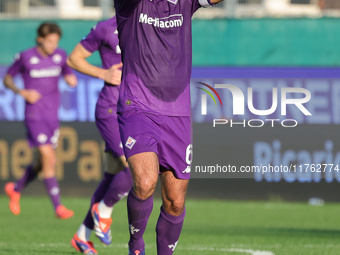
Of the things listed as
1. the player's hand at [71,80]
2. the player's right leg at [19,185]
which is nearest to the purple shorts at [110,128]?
the player's hand at [71,80]

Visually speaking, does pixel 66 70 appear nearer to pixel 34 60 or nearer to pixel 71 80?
pixel 34 60

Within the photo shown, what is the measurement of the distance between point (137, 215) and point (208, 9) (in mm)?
8657

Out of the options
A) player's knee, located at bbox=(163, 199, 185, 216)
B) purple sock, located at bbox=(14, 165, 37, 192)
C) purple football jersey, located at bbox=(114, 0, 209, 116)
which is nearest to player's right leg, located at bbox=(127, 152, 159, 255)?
player's knee, located at bbox=(163, 199, 185, 216)

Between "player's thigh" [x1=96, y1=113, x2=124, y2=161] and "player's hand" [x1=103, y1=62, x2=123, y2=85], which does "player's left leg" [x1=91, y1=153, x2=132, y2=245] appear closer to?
"player's thigh" [x1=96, y1=113, x2=124, y2=161]

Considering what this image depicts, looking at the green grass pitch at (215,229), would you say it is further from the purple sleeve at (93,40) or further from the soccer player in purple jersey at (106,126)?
the purple sleeve at (93,40)

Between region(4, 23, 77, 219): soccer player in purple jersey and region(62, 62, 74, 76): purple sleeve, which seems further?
region(62, 62, 74, 76): purple sleeve

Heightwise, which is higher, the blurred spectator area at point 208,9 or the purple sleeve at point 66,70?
the blurred spectator area at point 208,9

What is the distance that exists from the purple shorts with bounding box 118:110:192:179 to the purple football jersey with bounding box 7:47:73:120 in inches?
234

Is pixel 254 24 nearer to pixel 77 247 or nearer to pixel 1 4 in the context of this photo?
pixel 1 4

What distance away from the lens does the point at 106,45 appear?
7316mm

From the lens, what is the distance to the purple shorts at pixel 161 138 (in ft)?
17.6

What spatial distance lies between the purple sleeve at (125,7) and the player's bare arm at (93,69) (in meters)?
1.49

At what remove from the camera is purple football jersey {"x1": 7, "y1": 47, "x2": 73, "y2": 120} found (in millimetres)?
11359

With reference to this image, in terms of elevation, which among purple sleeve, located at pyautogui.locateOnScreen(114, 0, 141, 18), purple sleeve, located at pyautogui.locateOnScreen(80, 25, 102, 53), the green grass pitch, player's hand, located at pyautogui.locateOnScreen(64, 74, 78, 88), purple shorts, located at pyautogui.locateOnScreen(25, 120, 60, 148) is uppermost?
purple sleeve, located at pyautogui.locateOnScreen(114, 0, 141, 18)
